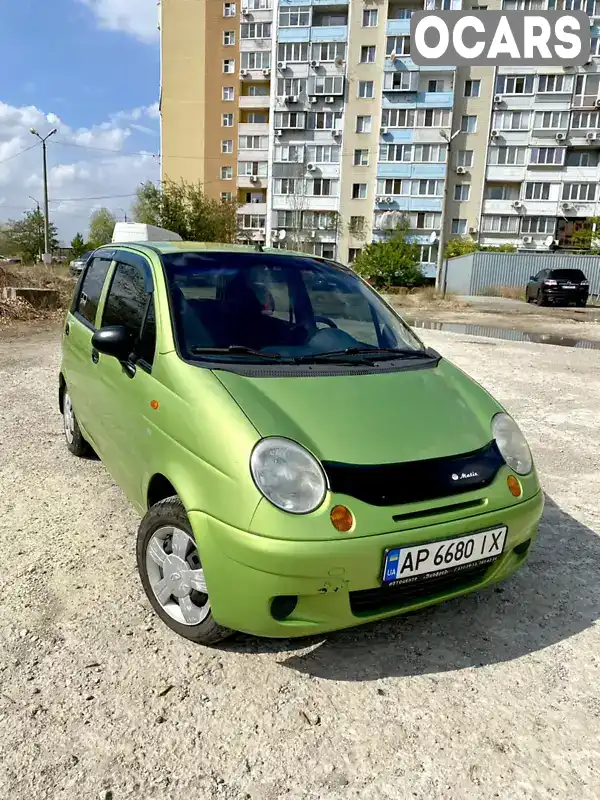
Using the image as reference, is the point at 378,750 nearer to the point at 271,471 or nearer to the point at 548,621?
the point at 271,471

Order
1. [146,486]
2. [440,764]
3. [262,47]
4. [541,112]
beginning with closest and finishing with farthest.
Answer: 1. [440,764]
2. [146,486]
3. [541,112]
4. [262,47]

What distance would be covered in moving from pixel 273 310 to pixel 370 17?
2222 inches

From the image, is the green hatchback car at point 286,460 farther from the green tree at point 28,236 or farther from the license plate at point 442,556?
the green tree at point 28,236

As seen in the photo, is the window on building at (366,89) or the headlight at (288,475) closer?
the headlight at (288,475)

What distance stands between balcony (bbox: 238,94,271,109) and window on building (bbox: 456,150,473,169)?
59.4ft

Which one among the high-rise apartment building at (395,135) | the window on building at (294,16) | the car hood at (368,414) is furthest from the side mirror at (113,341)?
the window on building at (294,16)

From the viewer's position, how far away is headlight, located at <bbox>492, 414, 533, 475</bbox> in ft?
8.48

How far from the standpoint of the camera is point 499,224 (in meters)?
50.4

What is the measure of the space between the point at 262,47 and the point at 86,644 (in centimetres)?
6012

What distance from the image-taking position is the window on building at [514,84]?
48500 millimetres

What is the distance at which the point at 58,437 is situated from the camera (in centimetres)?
512

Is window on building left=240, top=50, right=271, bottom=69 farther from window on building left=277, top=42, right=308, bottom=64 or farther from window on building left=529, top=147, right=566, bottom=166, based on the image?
window on building left=529, top=147, right=566, bottom=166

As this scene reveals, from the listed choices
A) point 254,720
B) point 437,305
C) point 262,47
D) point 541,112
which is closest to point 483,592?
point 254,720

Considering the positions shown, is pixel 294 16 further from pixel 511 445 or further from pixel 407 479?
pixel 407 479
